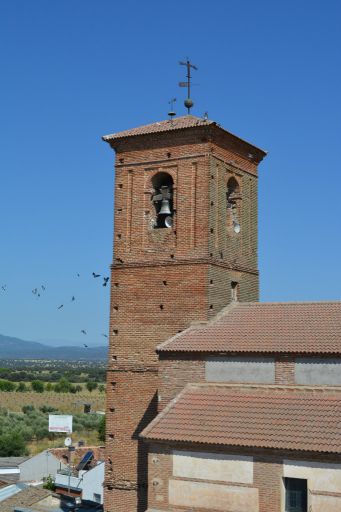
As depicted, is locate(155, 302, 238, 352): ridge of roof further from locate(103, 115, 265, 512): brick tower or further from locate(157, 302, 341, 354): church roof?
locate(103, 115, 265, 512): brick tower

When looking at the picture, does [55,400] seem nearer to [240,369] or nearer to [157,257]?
[157,257]

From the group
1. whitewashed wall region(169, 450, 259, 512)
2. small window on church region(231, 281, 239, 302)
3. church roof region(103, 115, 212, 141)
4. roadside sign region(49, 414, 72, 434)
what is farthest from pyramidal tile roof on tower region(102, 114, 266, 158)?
roadside sign region(49, 414, 72, 434)

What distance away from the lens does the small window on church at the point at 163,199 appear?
2092 centimetres

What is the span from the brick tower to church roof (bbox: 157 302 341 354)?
2.96ft

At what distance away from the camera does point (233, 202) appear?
2194 cm

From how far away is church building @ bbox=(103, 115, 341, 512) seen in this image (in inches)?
606

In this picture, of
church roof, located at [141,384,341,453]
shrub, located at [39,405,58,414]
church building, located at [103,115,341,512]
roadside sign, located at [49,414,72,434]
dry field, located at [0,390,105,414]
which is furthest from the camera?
dry field, located at [0,390,105,414]

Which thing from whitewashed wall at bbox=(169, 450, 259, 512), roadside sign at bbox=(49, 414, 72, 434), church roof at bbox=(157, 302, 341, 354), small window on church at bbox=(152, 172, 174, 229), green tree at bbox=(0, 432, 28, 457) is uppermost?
small window on church at bbox=(152, 172, 174, 229)

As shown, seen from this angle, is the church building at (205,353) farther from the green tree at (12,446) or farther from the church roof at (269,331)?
the green tree at (12,446)

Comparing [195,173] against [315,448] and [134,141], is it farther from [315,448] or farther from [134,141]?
[315,448]

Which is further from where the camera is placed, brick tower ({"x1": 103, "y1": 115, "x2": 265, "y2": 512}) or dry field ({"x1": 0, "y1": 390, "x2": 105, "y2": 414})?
dry field ({"x1": 0, "y1": 390, "x2": 105, "y2": 414})

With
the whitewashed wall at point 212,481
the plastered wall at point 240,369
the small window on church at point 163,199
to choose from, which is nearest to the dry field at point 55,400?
the small window on church at point 163,199

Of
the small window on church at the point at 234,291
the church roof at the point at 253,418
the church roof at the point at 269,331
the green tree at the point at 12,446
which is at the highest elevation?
the small window on church at the point at 234,291

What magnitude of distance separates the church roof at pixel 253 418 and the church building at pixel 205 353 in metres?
0.03
